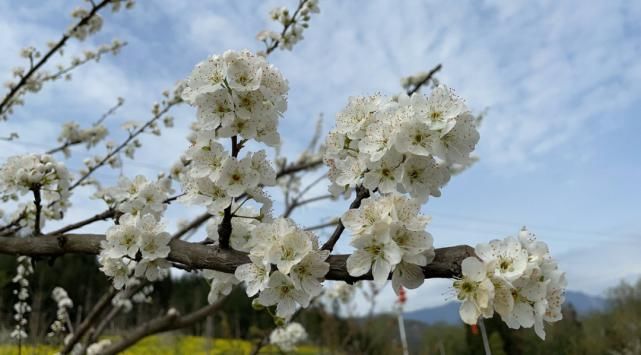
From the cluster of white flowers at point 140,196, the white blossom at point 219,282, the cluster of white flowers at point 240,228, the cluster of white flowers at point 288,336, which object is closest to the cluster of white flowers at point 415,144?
the cluster of white flowers at point 240,228

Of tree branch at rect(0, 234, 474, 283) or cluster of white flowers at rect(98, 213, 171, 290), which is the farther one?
cluster of white flowers at rect(98, 213, 171, 290)

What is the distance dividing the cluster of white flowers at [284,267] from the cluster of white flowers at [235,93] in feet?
0.90

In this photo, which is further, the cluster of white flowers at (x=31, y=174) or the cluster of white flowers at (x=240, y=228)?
the cluster of white flowers at (x=31, y=174)

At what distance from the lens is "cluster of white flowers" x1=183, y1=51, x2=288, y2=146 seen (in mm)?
1278

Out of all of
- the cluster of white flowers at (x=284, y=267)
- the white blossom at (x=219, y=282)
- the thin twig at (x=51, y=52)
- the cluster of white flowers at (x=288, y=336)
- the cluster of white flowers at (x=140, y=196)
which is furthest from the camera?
the cluster of white flowers at (x=288, y=336)

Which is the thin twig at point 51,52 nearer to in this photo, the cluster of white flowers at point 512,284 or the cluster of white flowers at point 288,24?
the cluster of white flowers at point 288,24

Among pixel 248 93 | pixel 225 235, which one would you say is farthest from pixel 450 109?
pixel 225 235

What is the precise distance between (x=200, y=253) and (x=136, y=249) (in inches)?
10.4

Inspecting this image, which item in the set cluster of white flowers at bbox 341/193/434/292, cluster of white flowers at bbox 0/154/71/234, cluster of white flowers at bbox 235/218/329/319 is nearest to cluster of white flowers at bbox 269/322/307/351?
cluster of white flowers at bbox 0/154/71/234

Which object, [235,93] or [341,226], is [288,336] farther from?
[235,93]

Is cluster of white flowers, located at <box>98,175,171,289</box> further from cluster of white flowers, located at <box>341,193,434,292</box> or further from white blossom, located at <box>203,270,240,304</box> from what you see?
cluster of white flowers, located at <box>341,193,434,292</box>

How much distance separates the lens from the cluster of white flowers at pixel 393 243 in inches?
42.6

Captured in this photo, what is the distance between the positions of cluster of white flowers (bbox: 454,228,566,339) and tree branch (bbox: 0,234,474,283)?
1.5 inches

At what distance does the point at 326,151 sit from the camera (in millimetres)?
1450
